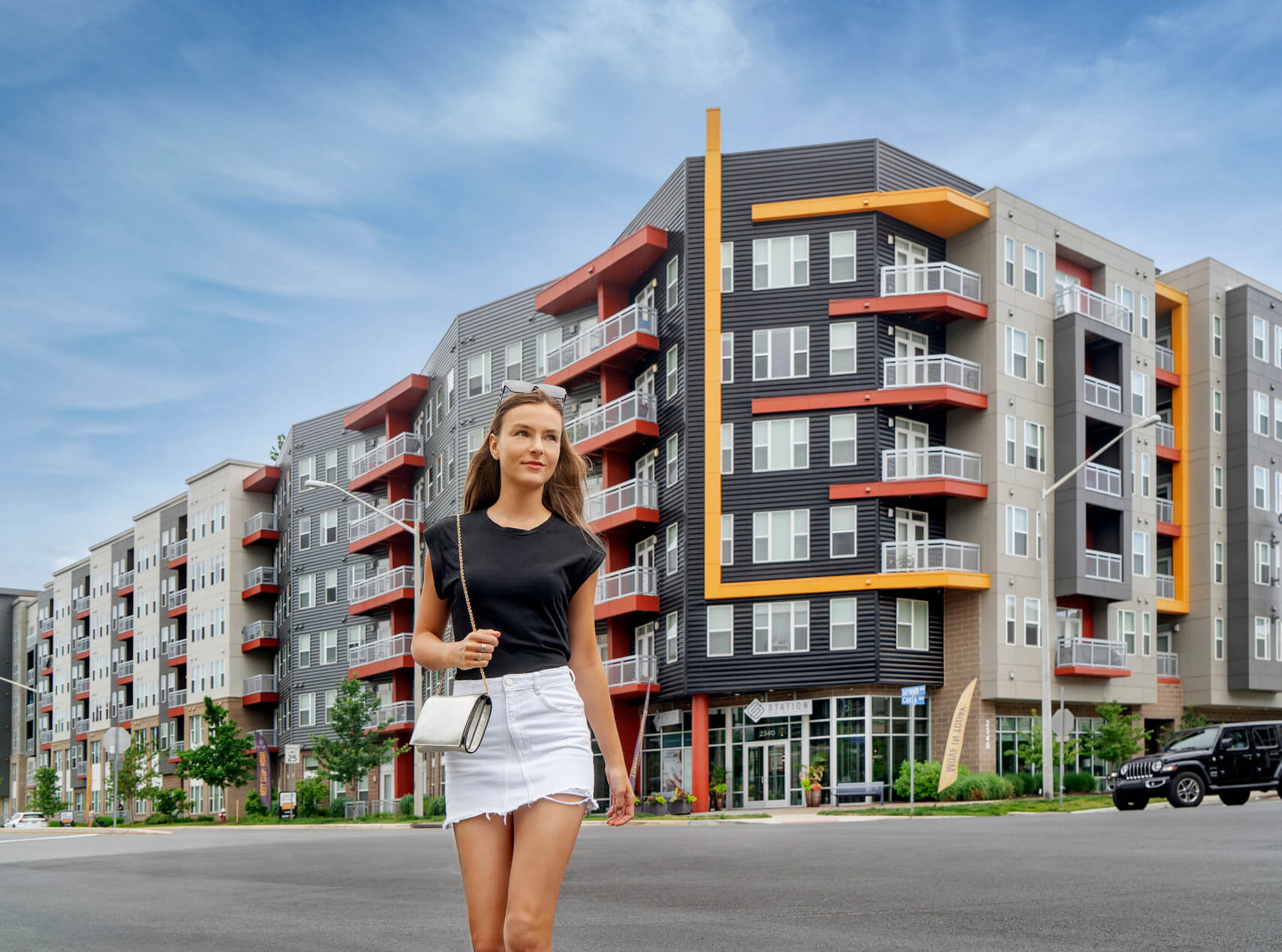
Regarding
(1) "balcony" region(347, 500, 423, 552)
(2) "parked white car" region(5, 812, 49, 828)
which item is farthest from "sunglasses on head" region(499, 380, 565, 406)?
(2) "parked white car" region(5, 812, 49, 828)

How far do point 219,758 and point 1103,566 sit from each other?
40205 mm

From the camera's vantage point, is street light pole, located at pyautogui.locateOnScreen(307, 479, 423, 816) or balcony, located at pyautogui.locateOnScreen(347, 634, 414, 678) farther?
balcony, located at pyautogui.locateOnScreen(347, 634, 414, 678)

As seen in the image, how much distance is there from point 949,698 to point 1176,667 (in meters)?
14.4

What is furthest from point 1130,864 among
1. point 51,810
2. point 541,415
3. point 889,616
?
point 51,810

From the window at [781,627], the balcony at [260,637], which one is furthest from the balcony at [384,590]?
the window at [781,627]

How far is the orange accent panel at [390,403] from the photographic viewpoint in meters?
67.1

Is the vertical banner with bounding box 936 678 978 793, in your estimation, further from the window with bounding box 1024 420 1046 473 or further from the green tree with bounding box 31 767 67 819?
the green tree with bounding box 31 767 67 819

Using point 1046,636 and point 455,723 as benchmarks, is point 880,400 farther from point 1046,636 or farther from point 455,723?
point 455,723

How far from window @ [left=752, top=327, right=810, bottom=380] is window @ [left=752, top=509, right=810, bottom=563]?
4.46 metres

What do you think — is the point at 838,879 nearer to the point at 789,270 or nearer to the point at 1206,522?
the point at 789,270

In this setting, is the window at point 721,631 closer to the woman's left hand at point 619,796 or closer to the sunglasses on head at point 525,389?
the sunglasses on head at point 525,389

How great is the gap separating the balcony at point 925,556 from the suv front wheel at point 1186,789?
15776 millimetres

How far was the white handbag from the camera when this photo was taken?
13.8 ft

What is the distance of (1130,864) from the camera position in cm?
1314
